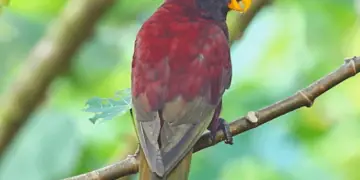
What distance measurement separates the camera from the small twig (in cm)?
206

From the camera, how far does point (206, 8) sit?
235 cm

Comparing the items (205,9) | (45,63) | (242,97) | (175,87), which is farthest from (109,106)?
(242,97)

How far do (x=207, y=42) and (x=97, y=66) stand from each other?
1.19 meters

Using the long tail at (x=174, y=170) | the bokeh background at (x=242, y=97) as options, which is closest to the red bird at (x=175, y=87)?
the long tail at (x=174, y=170)

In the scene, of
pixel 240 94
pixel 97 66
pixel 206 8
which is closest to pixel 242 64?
pixel 240 94

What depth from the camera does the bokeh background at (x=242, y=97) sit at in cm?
296

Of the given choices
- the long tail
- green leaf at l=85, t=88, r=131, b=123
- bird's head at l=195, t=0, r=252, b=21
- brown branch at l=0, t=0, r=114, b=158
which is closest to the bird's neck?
bird's head at l=195, t=0, r=252, b=21

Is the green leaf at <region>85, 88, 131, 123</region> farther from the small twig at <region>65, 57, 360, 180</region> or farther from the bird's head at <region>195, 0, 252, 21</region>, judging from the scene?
the bird's head at <region>195, 0, 252, 21</region>

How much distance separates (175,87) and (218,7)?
13.6 inches

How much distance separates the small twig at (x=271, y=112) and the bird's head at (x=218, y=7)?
0.30m

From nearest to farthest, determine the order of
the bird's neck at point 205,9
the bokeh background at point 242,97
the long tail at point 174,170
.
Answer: the long tail at point 174,170, the bird's neck at point 205,9, the bokeh background at point 242,97

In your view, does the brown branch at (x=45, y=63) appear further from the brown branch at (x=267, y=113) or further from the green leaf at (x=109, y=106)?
the brown branch at (x=267, y=113)

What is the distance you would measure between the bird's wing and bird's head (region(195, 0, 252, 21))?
0.14 m

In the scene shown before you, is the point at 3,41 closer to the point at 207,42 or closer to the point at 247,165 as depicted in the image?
the point at 247,165
